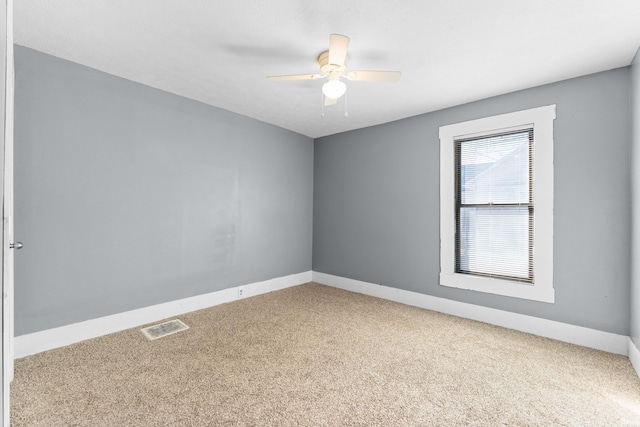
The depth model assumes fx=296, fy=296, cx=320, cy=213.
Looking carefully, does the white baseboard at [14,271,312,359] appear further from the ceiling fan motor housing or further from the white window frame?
the ceiling fan motor housing

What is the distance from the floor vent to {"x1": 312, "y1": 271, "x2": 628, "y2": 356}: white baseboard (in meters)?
2.38

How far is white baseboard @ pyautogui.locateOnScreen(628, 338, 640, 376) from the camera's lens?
A: 7.27ft

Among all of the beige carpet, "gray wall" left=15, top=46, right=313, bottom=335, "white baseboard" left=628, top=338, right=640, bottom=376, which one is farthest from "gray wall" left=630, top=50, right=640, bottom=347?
"gray wall" left=15, top=46, right=313, bottom=335

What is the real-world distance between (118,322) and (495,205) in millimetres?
4047

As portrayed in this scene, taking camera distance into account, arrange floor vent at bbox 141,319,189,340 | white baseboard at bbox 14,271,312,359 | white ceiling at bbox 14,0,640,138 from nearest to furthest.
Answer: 1. white ceiling at bbox 14,0,640,138
2. white baseboard at bbox 14,271,312,359
3. floor vent at bbox 141,319,189,340

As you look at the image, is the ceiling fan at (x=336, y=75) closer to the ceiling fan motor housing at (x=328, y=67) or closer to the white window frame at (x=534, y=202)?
the ceiling fan motor housing at (x=328, y=67)

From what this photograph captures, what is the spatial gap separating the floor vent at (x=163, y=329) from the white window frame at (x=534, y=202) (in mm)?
2952

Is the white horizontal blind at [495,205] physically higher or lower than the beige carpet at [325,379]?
higher

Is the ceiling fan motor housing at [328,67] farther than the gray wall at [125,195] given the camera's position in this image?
No

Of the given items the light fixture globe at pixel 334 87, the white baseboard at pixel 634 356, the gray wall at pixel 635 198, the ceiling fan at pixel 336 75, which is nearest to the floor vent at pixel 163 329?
the ceiling fan at pixel 336 75

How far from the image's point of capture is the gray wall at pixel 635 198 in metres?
2.29

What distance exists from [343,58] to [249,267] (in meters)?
2.91

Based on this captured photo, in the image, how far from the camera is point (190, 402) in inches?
71.2

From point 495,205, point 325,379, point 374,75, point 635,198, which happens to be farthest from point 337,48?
point 635,198
